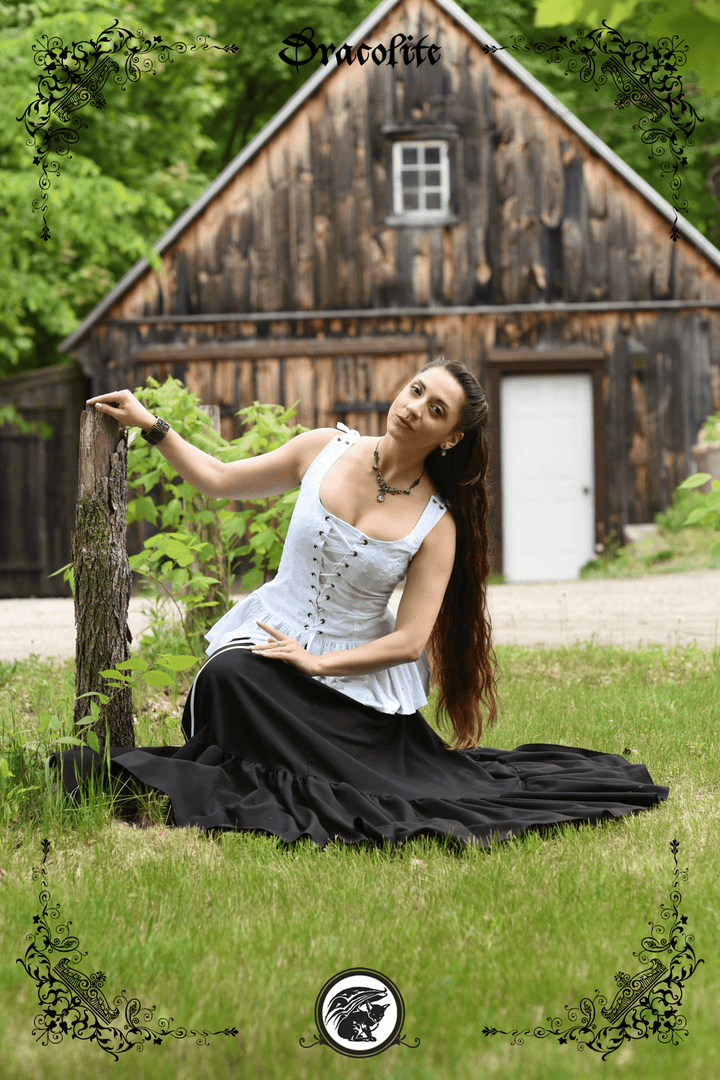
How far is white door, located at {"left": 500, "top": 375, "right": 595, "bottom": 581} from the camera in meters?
12.3

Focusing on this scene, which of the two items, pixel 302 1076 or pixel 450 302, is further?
pixel 450 302

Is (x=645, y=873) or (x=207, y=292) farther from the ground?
(x=207, y=292)

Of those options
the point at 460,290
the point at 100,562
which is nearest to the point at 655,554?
the point at 460,290

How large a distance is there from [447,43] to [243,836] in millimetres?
10925

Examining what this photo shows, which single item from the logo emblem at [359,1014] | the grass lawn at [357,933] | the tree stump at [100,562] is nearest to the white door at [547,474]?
the grass lawn at [357,933]

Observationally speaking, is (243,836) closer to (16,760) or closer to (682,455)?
(16,760)

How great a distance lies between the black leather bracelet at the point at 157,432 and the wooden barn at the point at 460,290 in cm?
Answer: 849

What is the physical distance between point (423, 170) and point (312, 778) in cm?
1001

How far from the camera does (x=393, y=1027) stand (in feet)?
7.00

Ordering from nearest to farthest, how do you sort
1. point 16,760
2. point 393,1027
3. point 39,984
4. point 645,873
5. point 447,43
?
point 393,1027 → point 39,984 → point 645,873 → point 16,760 → point 447,43

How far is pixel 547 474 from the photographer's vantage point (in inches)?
487

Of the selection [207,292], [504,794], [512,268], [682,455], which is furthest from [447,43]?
[504,794]

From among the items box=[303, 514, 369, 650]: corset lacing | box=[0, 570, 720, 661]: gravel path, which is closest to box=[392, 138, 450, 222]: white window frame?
box=[0, 570, 720, 661]: gravel path

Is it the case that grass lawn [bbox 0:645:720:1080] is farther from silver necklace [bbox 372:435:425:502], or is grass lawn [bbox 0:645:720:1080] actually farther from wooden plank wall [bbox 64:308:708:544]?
wooden plank wall [bbox 64:308:708:544]
